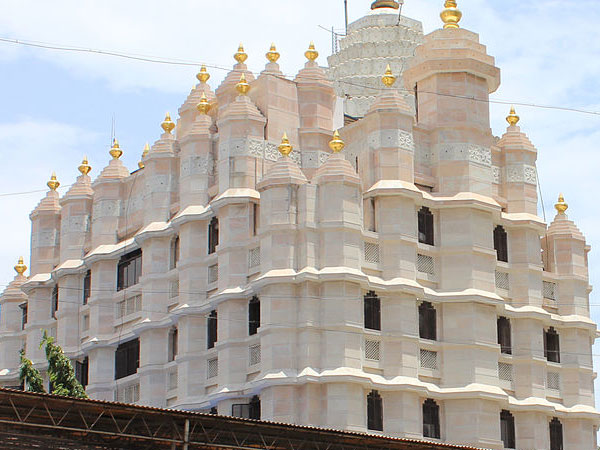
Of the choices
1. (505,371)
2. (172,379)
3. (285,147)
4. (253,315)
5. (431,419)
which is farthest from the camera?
(172,379)

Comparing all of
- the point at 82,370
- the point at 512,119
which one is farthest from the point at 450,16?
the point at 82,370

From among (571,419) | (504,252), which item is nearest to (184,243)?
(504,252)

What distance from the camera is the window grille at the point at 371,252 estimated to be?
70438mm

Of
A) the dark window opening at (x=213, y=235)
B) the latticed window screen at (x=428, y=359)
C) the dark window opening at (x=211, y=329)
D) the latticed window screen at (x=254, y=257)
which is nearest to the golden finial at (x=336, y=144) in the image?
the latticed window screen at (x=254, y=257)

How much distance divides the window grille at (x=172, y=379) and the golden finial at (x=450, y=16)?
21024 millimetres

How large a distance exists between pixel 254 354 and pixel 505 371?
1172cm

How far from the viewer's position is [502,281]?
74.2 meters

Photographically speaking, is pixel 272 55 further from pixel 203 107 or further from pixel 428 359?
pixel 428 359

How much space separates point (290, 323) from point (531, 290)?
505 inches

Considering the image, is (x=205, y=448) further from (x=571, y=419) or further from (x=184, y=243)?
(x=571, y=419)

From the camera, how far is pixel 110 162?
82.1m

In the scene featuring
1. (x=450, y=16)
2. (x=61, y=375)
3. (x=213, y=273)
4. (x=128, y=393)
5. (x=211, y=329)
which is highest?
(x=450, y=16)

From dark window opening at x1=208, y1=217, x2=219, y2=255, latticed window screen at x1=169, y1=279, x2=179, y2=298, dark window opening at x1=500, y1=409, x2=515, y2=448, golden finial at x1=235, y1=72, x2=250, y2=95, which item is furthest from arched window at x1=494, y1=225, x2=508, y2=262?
latticed window screen at x1=169, y1=279, x2=179, y2=298

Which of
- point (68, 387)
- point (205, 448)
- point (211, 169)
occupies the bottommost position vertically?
point (205, 448)
